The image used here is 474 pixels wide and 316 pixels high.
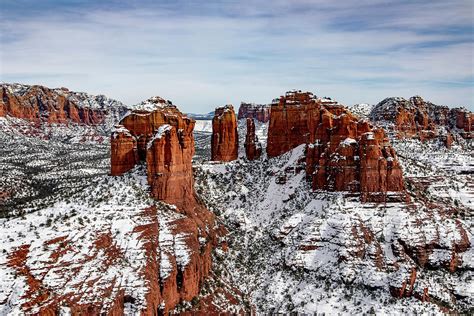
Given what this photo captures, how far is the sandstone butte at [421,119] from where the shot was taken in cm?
13638

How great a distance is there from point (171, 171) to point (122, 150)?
1084 cm

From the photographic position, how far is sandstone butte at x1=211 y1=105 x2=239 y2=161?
113438 mm

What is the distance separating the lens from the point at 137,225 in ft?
216

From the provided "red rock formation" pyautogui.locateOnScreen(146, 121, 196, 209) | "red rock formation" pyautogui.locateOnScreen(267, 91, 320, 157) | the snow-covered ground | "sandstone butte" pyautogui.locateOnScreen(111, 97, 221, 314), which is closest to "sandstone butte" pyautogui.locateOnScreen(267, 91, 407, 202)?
"red rock formation" pyautogui.locateOnScreen(267, 91, 320, 157)

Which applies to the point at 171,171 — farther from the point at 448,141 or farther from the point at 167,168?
the point at 448,141

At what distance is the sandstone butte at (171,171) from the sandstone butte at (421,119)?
73.2 metres

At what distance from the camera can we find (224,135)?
372 ft

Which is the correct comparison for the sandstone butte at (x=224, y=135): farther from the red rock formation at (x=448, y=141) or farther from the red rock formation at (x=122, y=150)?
the red rock formation at (x=448, y=141)

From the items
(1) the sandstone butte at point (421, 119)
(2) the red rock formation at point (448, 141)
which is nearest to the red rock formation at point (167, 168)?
(1) the sandstone butte at point (421, 119)

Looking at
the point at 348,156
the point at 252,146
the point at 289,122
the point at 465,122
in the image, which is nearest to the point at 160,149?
the point at 348,156

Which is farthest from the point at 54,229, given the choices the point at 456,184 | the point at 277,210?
the point at 456,184

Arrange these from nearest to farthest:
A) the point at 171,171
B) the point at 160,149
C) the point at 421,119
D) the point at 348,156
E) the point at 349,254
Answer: the point at 349,254, the point at 160,149, the point at 171,171, the point at 348,156, the point at 421,119

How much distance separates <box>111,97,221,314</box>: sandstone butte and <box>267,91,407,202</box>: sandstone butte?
944 inches

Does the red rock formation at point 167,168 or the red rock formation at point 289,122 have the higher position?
the red rock formation at point 289,122
